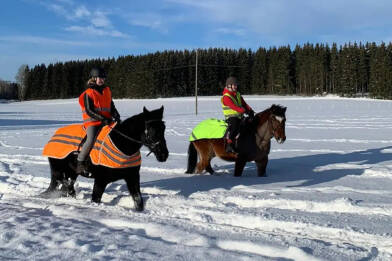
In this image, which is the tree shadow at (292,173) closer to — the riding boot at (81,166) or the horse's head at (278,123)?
Answer: the horse's head at (278,123)

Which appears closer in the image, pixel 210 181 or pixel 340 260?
pixel 340 260

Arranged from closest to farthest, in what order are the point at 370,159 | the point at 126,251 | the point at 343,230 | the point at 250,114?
the point at 126,251, the point at 343,230, the point at 250,114, the point at 370,159

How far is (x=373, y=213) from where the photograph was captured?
15.0 ft

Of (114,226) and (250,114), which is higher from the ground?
(250,114)

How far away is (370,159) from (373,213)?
15.9 feet

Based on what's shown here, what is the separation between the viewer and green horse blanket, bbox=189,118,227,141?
7.28 m

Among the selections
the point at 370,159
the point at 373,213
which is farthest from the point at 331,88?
the point at 373,213

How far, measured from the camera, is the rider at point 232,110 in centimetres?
698

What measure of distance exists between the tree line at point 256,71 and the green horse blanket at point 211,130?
61.6 metres

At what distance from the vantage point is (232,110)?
7133 mm

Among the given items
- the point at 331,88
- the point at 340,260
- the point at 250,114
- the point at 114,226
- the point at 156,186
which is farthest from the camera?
the point at 331,88

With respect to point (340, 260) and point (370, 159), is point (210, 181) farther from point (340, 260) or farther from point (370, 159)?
point (370, 159)

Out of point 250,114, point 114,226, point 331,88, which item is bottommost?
point 114,226

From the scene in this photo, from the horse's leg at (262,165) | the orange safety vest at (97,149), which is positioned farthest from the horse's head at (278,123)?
the orange safety vest at (97,149)
